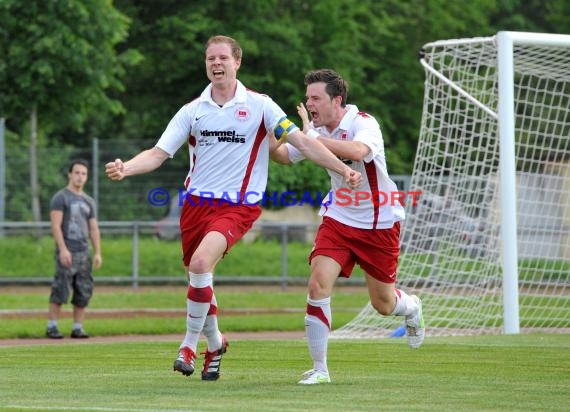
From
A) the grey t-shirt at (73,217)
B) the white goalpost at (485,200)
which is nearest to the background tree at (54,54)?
the white goalpost at (485,200)

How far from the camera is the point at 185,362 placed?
9016mm

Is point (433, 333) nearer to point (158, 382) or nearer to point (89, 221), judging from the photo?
point (89, 221)

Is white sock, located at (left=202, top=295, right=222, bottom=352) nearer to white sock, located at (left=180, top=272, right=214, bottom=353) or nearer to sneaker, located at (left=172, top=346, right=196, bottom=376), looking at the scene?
white sock, located at (left=180, top=272, right=214, bottom=353)

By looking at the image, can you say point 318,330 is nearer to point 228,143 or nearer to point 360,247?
point 360,247

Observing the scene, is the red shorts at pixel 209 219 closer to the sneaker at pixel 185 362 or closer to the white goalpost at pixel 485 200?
the sneaker at pixel 185 362

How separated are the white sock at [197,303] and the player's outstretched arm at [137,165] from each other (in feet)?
2.76

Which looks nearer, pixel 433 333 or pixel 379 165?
pixel 379 165

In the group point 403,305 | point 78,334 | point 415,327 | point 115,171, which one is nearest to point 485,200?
point 78,334

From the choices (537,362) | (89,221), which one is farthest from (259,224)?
(537,362)

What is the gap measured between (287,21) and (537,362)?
74.2 feet

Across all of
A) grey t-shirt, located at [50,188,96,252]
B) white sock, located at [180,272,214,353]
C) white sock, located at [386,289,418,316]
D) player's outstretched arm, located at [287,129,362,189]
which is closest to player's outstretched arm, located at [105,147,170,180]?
white sock, located at [180,272,214,353]

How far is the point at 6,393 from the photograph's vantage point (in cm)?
838

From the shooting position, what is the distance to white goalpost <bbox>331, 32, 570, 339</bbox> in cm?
1533

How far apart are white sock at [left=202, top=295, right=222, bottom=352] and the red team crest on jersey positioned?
1332mm
